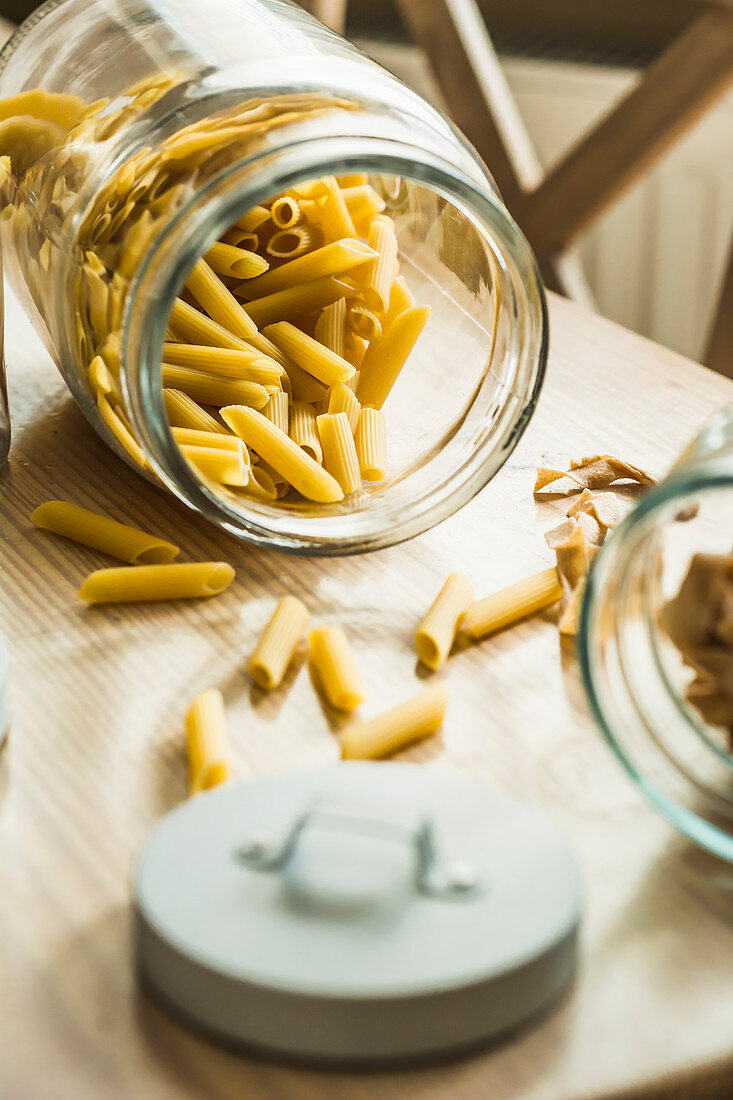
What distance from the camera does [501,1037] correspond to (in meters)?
0.45

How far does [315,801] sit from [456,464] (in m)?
0.32

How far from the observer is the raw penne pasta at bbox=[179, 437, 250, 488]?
2.36 feet

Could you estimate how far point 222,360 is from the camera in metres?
0.76

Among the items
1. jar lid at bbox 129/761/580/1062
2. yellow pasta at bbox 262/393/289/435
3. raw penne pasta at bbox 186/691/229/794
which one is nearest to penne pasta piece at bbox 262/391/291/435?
yellow pasta at bbox 262/393/289/435

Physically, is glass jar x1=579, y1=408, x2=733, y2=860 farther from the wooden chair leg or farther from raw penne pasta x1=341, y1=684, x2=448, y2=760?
the wooden chair leg

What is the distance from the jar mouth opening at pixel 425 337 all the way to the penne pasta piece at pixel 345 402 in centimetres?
4

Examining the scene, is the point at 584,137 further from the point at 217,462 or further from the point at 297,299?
the point at 217,462

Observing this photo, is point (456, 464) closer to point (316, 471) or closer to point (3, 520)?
point (316, 471)

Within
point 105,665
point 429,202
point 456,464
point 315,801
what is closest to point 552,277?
point 429,202

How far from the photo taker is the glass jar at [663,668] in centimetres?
51

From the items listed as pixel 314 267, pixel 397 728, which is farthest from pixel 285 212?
pixel 397 728

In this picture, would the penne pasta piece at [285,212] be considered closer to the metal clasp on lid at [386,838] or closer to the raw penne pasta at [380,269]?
the raw penne pasta at [380,269]

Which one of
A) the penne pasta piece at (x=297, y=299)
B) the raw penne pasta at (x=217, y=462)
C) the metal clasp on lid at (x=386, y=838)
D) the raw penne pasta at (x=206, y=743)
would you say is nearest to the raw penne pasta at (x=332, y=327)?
the penne pasta piece at (x=297, y=299)

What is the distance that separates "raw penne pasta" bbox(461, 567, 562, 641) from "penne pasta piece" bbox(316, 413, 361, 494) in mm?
119
